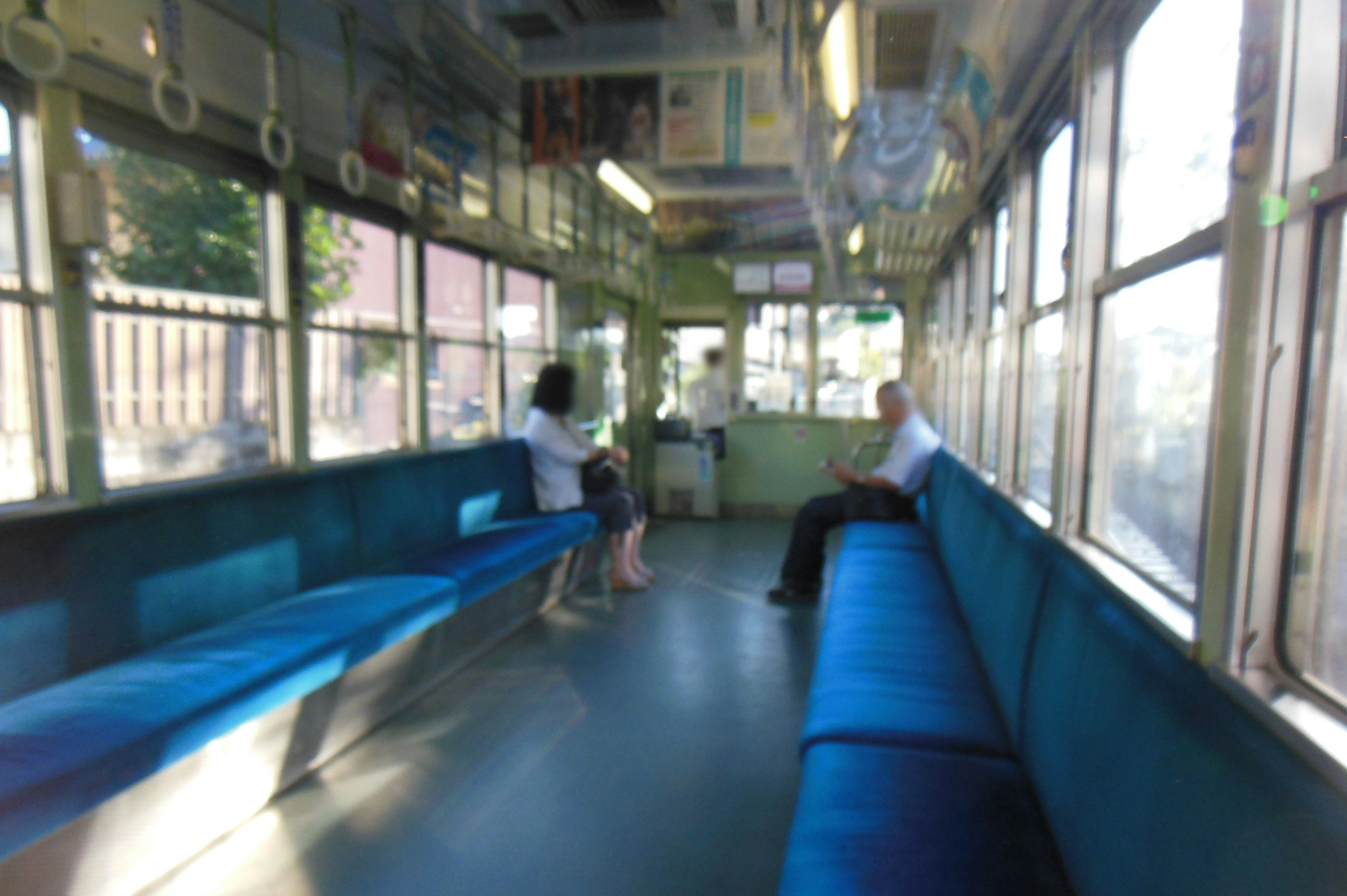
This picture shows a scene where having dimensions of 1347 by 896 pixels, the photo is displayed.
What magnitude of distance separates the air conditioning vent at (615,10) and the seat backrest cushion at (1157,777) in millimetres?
3338

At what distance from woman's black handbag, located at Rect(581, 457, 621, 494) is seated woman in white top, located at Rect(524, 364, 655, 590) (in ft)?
0.07

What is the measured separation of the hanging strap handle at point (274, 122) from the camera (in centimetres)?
281

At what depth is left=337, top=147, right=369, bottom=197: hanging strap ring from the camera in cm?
325

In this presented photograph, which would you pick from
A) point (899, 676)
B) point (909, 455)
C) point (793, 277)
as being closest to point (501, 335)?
point (909, 455)

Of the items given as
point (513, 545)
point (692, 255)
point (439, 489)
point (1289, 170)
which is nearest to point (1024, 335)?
point (1289, 170)

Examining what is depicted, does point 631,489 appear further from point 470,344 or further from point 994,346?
point 994,346

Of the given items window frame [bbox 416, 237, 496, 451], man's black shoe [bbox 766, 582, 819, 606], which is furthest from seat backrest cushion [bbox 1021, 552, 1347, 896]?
window frame [bbox 416, 237, 496, 451]

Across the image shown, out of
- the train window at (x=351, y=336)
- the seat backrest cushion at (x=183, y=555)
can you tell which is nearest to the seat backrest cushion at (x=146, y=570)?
the seat backrest cushion at (x=183, y=555)

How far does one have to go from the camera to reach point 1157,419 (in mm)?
1908

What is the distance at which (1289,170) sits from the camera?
111cm

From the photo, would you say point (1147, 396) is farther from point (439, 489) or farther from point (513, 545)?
point (439, 489)

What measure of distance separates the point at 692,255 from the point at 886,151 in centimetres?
434

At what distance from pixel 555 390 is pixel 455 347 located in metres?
0.66

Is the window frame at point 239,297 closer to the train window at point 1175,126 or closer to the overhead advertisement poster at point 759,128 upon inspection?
the overhead advertisement poster at point 759,128
